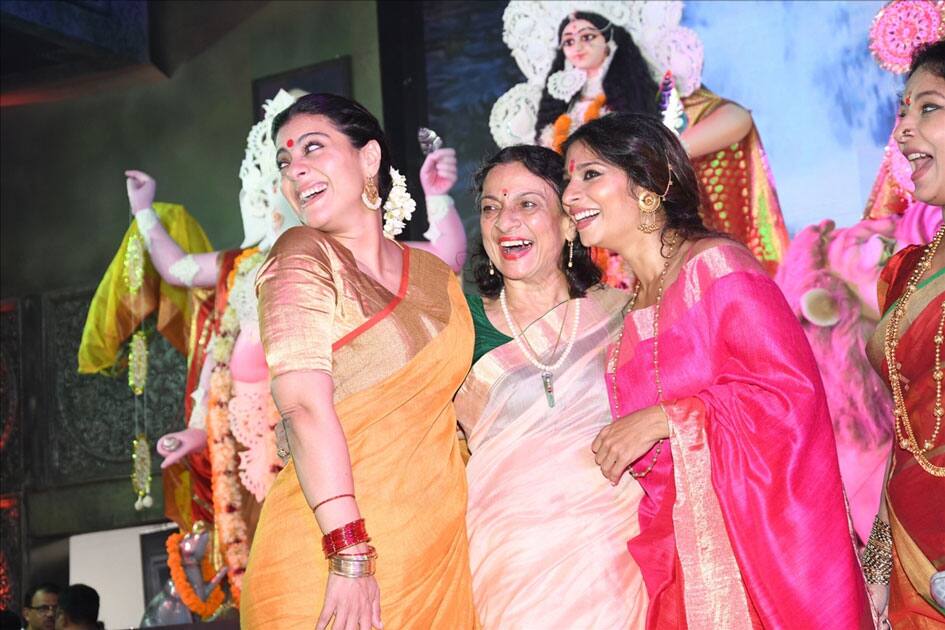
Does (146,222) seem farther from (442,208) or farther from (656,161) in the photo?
(656,161)

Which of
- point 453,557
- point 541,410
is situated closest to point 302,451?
point 453,557

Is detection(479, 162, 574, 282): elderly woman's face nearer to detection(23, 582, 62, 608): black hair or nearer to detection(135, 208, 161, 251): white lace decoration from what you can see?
detection(135, 208, 161, 251): white lace decoration

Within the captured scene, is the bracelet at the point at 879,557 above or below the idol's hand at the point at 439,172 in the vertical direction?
below

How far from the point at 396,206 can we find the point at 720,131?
87.8 inches

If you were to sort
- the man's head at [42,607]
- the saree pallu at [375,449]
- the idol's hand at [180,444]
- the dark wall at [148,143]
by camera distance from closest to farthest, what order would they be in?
the saree pallu at [375,449]
the idol's hand at [180,444]
the man's head at [42,607]
the dark wall at [148,143]

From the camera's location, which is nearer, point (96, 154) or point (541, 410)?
point (541, 410)

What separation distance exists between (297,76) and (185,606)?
2.48 m

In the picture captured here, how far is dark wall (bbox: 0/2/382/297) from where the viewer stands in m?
5.78

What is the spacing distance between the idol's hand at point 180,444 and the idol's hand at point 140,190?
106 centimetres

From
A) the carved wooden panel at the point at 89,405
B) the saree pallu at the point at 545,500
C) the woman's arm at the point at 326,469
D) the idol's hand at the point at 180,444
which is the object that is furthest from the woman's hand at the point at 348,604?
the carved wooden panel at the point at 89,405

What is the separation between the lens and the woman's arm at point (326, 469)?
6.37ft

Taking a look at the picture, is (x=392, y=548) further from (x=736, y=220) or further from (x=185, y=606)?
(x=185, y=606)

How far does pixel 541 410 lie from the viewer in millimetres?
2518

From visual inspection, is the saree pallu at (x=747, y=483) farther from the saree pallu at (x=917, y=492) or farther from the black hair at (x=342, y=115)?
the black hair at (x=342, y=115)
